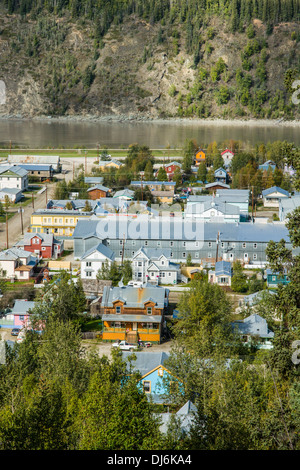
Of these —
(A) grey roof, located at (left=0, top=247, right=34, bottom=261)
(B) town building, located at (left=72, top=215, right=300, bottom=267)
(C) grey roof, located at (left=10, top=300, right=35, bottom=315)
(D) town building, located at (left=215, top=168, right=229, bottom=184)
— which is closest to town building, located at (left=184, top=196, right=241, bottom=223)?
(B) town building, located at (left=72, top=215, right=300, bottom=267)

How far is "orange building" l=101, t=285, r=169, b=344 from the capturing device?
18.0m

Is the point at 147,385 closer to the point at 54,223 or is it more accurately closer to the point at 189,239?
the point at 189,239

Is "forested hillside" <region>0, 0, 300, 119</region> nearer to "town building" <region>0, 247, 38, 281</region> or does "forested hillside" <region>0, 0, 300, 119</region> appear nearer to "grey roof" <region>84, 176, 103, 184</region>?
"grey roof" <region>84, 176, 103, 184</region>

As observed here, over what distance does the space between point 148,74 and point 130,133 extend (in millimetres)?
26133

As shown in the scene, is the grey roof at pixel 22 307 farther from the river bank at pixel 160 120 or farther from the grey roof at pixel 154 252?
the river bank at pixel 160 120

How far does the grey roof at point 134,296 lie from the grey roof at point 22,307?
2101 mm

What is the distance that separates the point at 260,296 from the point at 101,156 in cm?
3025

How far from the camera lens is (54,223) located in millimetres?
28703

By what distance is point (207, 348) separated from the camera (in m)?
14.0

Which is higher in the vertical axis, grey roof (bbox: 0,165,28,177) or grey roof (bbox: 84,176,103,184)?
grey roof (bbox: 0,165,28,177)

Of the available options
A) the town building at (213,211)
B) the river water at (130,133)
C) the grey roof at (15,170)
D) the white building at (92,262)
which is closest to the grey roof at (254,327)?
the white building at (92,262)

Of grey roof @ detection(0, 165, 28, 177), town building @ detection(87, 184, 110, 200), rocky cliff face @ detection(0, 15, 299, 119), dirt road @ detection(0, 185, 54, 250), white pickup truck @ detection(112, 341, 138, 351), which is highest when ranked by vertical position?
rocky cliff face @ detection(0, 15, 299, 119)

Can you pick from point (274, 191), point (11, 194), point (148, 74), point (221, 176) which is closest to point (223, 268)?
point (274, 191)

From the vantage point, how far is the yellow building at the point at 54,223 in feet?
93.9
